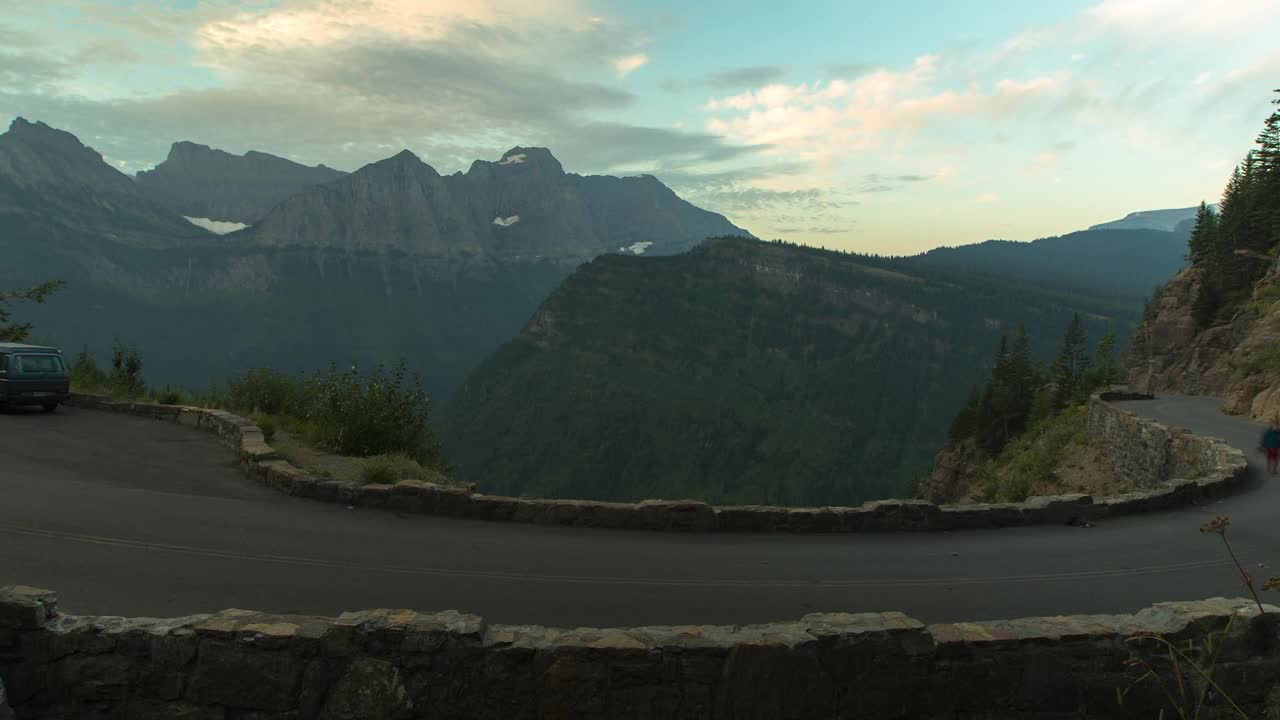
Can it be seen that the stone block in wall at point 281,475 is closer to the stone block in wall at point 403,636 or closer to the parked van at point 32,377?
the stone block in wall at point 403,636

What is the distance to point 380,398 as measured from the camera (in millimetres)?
16953

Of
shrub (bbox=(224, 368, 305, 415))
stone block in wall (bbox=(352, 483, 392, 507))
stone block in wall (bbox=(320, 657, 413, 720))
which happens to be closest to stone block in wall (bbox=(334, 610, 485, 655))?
stone block in wall (bbox=(320, 657, 413, 720))

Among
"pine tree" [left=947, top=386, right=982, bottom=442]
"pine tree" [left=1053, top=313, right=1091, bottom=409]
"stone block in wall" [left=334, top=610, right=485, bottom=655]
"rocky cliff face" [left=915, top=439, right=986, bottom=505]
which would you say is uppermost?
"stone block in wall" [left=334, top=610, right=485, bottom=655]

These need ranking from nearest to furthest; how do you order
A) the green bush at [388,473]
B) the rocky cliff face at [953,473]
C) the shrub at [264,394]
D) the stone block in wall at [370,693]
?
the stone block in wall at [370,693]
the green bush at [388,473]
the shrub at [264,394]
the rocky cliff face at [953,473]

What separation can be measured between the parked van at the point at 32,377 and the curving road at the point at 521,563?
787 centimetres

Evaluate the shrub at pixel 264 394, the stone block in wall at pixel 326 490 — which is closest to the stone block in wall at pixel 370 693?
the stone block in wall at pixel 326 490

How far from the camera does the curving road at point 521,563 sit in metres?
7.24

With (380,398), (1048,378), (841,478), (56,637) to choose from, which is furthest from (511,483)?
(56,637)

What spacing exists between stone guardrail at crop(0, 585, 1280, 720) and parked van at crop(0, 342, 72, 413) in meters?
17.1

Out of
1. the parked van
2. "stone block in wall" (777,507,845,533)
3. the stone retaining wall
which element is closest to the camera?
"stone block in wall" (777,507,845,533)

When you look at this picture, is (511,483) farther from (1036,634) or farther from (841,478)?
(1036,634)

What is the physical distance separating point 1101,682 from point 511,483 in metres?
157

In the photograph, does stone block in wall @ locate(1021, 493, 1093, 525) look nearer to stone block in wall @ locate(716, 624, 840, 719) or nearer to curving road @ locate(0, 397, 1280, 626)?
curving road @ locate(0, 397, 1280, 626)

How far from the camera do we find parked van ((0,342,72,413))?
60.2 ft
